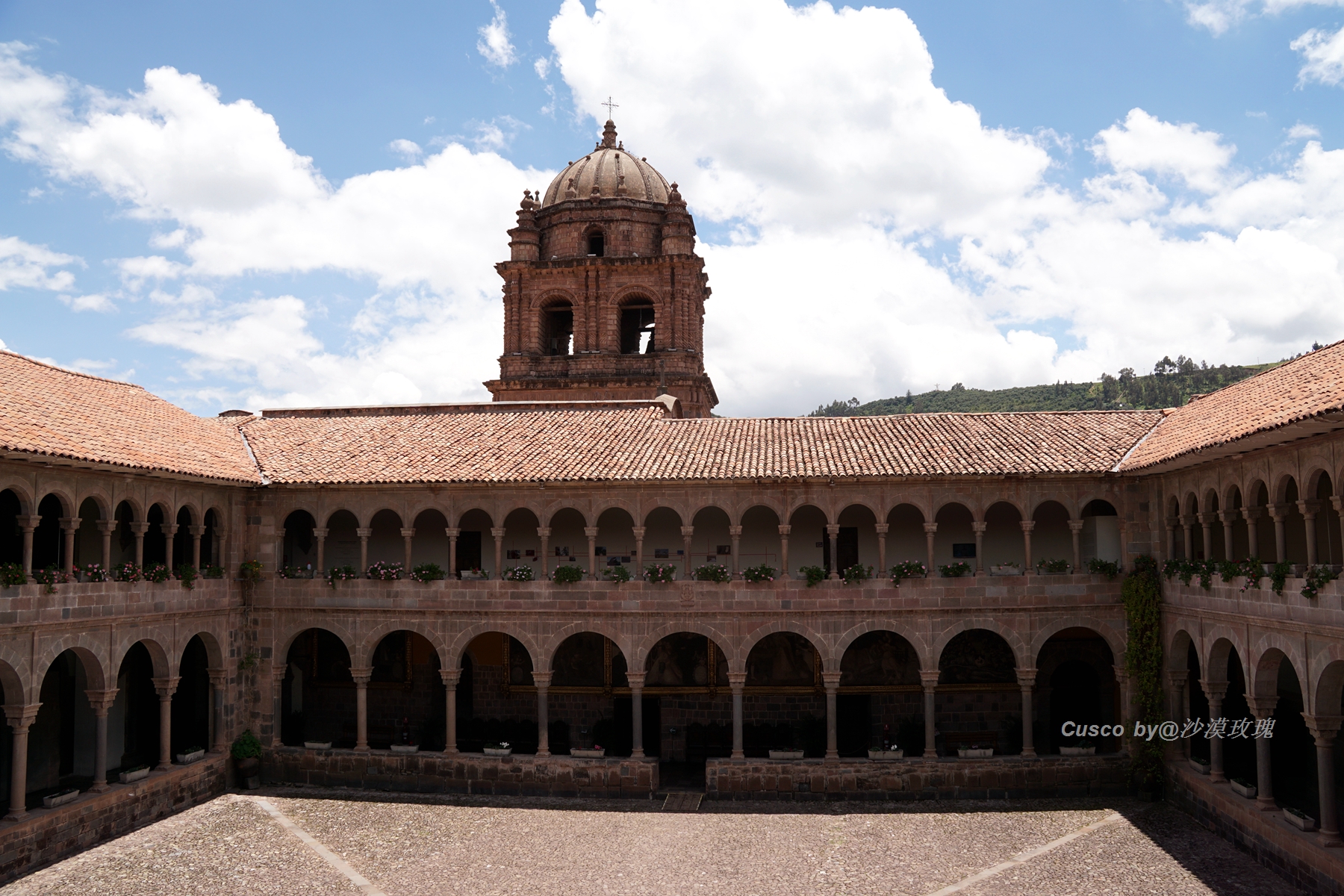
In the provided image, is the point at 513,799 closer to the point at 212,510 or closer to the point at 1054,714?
the point at 212,510

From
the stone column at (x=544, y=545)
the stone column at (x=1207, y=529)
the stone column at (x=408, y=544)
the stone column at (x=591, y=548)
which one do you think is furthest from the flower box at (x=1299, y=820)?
the stone column at (x=408, y=544)

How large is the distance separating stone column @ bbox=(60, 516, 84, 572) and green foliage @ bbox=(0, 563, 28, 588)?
48.9 inches

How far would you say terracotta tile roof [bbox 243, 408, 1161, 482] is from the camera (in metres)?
23.3

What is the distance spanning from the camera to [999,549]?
81.8ft

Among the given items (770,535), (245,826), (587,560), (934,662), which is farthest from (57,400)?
(934,662)

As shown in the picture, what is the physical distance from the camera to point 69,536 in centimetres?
1923

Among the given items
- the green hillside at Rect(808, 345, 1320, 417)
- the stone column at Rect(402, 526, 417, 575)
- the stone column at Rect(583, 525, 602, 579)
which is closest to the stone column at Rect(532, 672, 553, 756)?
the stone column at Rect(583, 525, 602, 579)

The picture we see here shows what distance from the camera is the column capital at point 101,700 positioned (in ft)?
66.0

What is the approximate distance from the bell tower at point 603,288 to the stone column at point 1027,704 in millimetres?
15384

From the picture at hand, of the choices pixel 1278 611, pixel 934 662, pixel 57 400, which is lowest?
pixel 934 662

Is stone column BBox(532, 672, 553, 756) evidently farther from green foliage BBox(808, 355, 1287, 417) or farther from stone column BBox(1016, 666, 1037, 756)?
green foliage BBox(808, 355, 1287, 417)

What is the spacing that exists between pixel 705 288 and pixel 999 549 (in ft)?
55.3

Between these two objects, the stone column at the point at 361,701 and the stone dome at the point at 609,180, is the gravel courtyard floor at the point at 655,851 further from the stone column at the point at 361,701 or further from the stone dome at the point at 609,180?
the stone dome at the point at 609,180

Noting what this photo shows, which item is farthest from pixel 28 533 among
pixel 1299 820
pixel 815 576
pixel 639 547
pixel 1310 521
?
pixel 1299 820
